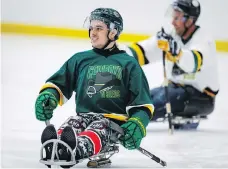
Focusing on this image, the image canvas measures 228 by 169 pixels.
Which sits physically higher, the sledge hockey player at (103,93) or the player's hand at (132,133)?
the sledge hockey player at (103,93)

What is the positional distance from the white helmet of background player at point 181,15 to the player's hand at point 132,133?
4.56 ft

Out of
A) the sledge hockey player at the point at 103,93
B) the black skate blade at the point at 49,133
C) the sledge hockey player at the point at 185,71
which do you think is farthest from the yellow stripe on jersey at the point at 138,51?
the black skate blade at the point at 49,133

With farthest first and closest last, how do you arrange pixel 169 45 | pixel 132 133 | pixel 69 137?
pixel 169 45 → pixel 132 133 → pixel 69 137

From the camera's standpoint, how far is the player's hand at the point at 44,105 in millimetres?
1776

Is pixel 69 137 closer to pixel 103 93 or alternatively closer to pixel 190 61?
pixel 103 93

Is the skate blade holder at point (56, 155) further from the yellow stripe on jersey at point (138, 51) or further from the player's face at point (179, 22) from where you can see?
the player's face at point (179, 22)

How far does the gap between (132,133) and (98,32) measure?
301 millimetres

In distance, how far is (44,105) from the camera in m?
1.78

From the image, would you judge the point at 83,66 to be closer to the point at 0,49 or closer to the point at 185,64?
the point at 185,64

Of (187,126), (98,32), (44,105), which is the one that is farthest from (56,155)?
(187,126)

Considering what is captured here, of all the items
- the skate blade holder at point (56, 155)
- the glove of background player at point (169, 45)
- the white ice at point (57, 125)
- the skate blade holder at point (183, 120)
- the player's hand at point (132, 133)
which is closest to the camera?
the skate blade holder at point (56, 155)

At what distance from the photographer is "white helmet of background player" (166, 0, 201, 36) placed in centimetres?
309

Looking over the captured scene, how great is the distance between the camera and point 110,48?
1862mm

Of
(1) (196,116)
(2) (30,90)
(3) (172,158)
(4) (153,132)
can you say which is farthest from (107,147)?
(2) (30,90)
